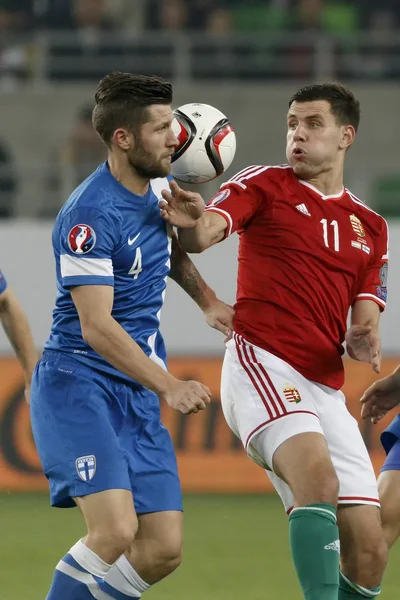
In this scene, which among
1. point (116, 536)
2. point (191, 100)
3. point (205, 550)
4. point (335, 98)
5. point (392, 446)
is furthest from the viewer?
point (191, 100)

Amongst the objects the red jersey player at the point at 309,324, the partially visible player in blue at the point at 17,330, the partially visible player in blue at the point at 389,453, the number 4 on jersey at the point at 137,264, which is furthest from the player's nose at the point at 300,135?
the partially visible player in blue at the point at 17,330

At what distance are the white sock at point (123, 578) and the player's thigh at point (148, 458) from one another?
221 millimetres

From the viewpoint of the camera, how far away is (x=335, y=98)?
211 inches

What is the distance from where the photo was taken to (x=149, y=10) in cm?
1439

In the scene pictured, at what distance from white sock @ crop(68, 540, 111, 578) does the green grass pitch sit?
1.62 metres

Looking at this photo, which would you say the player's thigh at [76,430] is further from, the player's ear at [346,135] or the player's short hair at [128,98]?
the player's ear at [346,135]

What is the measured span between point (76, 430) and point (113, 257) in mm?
682

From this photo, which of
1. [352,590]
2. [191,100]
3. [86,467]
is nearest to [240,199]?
[86,467]

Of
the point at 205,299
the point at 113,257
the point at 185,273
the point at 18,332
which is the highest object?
the point at 113,257

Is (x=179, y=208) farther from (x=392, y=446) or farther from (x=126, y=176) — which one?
(x=392, y=446)

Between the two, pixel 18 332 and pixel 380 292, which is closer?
pixel 18 332

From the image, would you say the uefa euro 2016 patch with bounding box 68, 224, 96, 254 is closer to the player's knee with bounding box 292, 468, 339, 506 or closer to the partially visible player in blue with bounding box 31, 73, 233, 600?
the partially visible player in blue with bounding box 31, 73, 233, 600

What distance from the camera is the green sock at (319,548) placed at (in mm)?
4668

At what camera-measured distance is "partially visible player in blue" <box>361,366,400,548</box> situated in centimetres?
536
